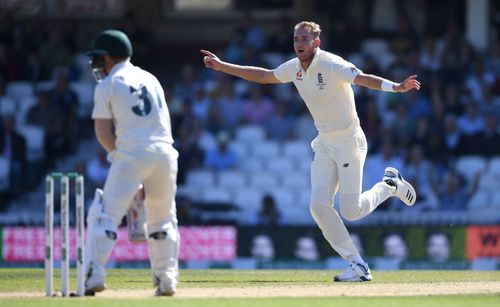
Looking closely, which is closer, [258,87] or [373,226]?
[373,226]

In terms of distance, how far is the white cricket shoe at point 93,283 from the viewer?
8117 mm

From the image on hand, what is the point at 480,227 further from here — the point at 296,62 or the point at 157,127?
the point at 157,127

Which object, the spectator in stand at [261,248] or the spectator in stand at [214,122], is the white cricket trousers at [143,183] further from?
the spectator in stand at [214,122]

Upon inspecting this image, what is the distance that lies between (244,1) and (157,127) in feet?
42.3

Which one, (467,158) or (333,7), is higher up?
(333,7)

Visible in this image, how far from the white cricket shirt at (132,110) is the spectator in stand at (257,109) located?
9694mm

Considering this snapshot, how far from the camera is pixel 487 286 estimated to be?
9398 millimetres

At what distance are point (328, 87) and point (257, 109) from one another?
27.2 feet

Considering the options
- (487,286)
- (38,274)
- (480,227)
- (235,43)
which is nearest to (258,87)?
(235,43)

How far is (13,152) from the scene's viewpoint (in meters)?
17.3

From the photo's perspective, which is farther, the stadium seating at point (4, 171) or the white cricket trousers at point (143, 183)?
the stadium seating at point (4, 171)

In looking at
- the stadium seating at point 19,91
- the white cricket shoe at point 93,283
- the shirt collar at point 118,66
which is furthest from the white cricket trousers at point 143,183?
the stadium seating at point 19,91

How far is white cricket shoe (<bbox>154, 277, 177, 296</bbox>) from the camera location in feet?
27.1

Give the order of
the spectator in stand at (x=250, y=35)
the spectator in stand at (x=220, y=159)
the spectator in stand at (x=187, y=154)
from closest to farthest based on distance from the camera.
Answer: the spectator in stand at (x=187, y=154), the spectator in stand at (x=220, y=159), the spectator in stand at (x=250, y=35)
